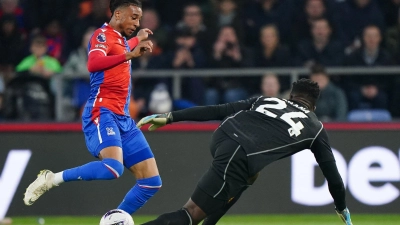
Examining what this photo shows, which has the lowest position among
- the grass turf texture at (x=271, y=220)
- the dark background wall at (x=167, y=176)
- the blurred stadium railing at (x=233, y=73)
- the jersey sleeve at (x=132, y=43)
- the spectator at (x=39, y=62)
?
the grass turf texture at (x=271, y=220)

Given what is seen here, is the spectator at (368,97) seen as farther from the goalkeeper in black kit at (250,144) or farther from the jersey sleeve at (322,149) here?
the jersey sleeve at (322,149)

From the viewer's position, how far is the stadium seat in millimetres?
11148

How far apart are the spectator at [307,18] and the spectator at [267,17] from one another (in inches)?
4.9

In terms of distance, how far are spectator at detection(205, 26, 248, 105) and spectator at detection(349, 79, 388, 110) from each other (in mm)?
1470

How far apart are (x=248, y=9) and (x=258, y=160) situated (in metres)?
6.44

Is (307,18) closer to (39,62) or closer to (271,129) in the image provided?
(39,62)

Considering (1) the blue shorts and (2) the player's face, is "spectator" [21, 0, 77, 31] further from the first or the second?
(1) the blue shorts

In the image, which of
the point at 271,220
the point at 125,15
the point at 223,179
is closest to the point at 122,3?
the point at 125,15

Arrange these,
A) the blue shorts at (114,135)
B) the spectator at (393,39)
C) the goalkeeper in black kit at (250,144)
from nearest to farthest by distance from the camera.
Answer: the goalkeeper in black kit at (250,144) < the blue shorts at (114,135) < the spectator at (393,39)

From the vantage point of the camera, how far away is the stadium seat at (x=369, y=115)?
11148mm

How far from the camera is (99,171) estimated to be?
283 inches

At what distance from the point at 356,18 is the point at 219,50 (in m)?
2.14

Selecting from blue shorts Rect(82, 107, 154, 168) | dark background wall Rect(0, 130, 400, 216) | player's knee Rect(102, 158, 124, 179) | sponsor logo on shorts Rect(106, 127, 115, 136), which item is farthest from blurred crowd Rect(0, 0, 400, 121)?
player's knee Rect(102, 158, 124, 179)

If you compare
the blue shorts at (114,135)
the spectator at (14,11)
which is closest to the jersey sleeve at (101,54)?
the blue shorts at (114,135)
